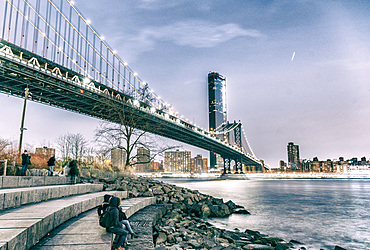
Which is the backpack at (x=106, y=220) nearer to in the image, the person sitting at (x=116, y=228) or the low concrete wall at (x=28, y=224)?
the person sitting at (x=116, y=228)

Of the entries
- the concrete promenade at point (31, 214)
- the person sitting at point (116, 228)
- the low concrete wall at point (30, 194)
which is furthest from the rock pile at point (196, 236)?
the low concrete wall at point (30, 194)

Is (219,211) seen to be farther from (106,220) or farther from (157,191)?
(106,220)

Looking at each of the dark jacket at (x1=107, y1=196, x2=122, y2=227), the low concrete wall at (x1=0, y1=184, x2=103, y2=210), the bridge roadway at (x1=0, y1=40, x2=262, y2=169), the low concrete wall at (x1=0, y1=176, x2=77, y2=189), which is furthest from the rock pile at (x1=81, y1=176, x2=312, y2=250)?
the bridge roadway at (x1=0, y1=40, x2=262, y2=169)

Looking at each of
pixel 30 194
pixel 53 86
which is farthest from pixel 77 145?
pixel 30 194

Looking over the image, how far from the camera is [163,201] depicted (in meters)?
11.0

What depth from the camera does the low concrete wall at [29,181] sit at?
22.9 feet

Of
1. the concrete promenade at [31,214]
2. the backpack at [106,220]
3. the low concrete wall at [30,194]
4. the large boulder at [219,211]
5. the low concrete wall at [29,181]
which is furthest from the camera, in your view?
the large boulder at [219,211]

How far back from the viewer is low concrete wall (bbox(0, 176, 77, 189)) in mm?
6984

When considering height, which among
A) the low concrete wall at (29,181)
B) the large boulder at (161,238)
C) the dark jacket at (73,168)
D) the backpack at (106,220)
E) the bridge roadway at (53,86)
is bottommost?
the large boulder at (161,238)

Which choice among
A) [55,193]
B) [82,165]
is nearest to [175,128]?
[82,165]

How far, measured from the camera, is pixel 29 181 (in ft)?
26.0

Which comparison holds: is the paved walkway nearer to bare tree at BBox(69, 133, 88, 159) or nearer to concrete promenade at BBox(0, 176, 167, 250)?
concrete promenade at BBox(0, 176, 167, 250)

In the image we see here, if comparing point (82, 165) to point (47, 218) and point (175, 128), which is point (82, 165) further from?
point (175, 128)

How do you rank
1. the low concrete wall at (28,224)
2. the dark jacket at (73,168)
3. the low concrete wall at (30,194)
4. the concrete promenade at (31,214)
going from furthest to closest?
the dark jacket at (73,168) → the low concrete wall at (30,194) → the concrete promenade at (31,214) → the low concrete wall at (28,224)
